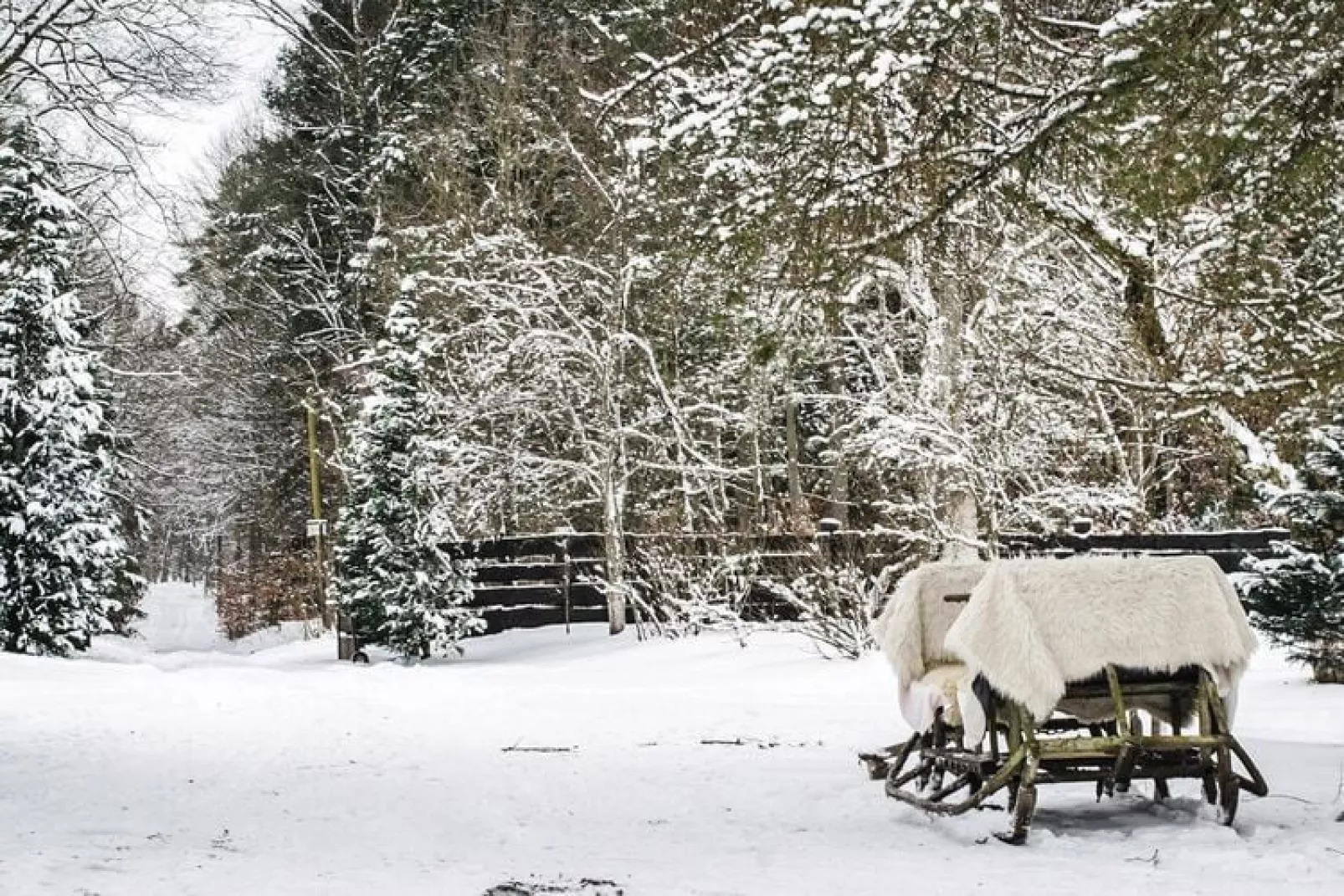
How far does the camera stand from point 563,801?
7609mm

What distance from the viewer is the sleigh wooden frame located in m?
6.10

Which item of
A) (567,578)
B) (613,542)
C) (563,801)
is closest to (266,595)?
(567,578)

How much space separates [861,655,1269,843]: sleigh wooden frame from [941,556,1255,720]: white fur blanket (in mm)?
147

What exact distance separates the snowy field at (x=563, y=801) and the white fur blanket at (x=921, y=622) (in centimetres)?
65

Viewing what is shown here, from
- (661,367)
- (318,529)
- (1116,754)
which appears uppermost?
(661,367)

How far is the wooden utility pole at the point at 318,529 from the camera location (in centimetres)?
2650

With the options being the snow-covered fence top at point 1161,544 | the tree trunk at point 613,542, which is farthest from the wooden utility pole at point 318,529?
the snow-covered fence top at point 1161,544

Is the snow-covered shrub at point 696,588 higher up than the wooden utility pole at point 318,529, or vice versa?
the wooden utility pole at point 318,529

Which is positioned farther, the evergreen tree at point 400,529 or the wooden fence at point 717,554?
the evergreen tree at point 400,529

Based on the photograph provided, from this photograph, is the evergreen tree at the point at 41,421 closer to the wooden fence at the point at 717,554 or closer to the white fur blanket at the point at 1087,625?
the wooden fence at the point at 717,554

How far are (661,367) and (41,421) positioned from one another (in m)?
8.98

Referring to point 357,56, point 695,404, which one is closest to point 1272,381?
point 695,404

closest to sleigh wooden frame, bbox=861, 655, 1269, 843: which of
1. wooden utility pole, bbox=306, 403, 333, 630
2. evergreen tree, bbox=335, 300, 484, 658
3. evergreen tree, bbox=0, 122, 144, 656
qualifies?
evergreen tree, bbox=335, 300, 484, 658

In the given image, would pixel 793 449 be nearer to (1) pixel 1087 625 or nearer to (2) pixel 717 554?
(2) pixel 717 554
